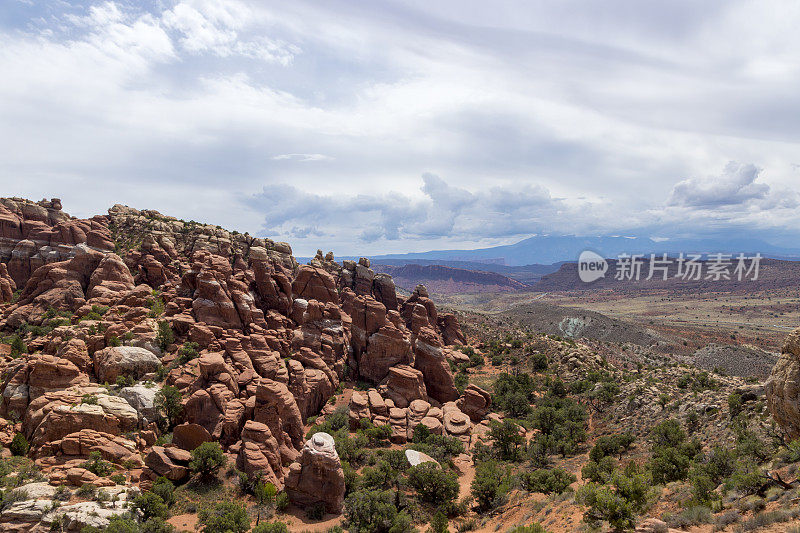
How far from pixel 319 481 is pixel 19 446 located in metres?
22.9

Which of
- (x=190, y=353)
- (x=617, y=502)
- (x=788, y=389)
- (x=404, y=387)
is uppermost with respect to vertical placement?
(x=788, y=389)

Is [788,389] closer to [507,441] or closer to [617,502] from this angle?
[617,502]

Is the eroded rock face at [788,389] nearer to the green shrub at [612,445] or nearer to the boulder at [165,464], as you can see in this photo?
the green shrub at [612,445]

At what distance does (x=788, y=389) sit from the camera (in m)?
16.6

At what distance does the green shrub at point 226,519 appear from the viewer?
79.6ft

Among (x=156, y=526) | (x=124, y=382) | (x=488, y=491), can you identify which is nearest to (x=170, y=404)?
(x=124, y=382)

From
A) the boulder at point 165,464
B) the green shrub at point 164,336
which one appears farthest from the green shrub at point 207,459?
the green shrub at point 164,336

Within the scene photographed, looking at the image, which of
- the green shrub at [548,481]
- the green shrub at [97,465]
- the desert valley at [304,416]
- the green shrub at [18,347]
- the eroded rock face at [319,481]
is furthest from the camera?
the green shrub at [18,347]

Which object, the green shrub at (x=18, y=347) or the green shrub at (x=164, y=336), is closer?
the green shrub at (x=18, y=347)

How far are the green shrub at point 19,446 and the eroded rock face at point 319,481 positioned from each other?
19976mm

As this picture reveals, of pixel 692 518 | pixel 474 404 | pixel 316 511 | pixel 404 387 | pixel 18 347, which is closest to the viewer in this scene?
pixel 692 518

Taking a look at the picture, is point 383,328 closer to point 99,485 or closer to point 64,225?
point 99,485

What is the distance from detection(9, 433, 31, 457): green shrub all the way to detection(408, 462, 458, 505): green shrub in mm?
29977

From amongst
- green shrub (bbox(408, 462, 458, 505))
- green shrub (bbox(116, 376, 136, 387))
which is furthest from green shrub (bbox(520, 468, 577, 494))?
green shrub (bbox(116, 376, 136, 387))
